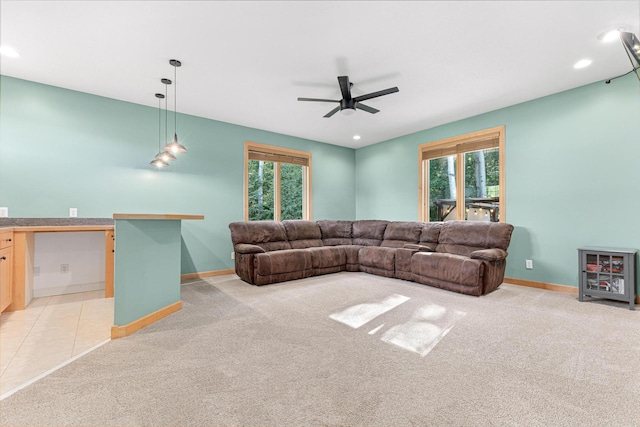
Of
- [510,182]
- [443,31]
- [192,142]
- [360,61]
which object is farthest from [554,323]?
[192,142]

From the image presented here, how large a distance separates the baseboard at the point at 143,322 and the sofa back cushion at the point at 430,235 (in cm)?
381

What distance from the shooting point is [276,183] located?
5.71 meters

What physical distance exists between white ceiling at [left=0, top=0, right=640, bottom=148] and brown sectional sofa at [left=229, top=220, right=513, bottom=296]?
200cm

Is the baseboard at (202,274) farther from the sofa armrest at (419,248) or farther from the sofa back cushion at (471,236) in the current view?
the sofa back cushion at (471,236)

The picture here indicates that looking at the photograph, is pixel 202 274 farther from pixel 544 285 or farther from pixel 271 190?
pixel 544 285

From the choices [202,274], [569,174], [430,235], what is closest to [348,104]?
[430,235]

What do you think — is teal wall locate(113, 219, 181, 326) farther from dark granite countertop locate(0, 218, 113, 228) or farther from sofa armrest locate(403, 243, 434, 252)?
sofa armrest locate(403, 243, 434, 252)

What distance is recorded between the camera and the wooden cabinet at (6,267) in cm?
266

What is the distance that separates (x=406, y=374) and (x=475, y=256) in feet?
8.04

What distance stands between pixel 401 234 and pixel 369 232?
72 centimetres

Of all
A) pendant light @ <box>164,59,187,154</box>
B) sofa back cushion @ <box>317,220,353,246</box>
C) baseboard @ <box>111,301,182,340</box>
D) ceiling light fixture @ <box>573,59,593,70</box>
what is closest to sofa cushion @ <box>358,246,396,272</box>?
sofa back cushion @ <box>317,220,353,246</box>

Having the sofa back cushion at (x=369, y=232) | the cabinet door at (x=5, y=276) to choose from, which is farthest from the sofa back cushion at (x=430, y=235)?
the cabinet door at (x=5, y=276)

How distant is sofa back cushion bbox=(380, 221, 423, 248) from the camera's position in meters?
4.96

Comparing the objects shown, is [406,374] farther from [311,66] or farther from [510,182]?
[510,182]
